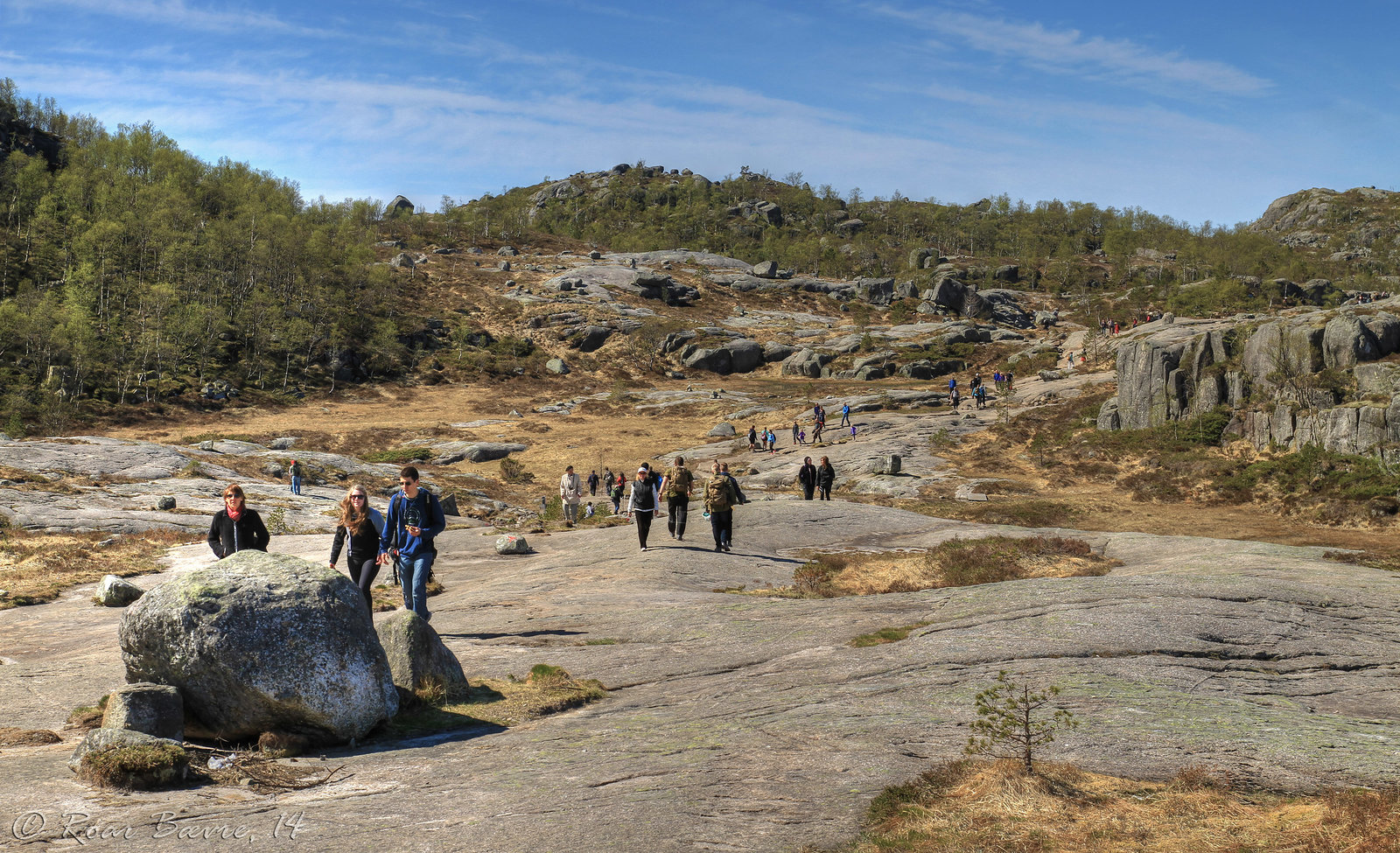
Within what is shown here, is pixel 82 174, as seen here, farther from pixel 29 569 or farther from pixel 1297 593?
pixel 1297 593

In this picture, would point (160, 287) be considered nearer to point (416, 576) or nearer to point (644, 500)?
point (644, 500)

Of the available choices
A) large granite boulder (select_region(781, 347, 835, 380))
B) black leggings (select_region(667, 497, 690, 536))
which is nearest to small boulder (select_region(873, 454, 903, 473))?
black leggings (select_region(667, 497, 690, 536))

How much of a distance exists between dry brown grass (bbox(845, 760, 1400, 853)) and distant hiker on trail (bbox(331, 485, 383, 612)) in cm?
827

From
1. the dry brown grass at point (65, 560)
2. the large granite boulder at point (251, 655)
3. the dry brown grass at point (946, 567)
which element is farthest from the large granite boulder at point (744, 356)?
the large granite boulder at point (251, 655)

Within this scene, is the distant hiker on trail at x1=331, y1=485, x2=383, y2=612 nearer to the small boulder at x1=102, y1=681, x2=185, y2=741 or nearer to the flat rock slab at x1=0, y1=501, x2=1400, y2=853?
the flat rock slab at x1=0, y1=501, x2=1400, y2=853

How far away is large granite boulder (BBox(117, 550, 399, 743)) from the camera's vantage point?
7.98 metres

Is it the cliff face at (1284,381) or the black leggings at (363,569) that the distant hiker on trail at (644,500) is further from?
the cliff face at (1284,381)

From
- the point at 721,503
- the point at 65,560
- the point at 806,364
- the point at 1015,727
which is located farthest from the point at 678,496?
the point at 806,364

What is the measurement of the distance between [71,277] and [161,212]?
1364 centimetres

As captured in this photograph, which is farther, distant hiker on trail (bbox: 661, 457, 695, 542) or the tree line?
the tree line

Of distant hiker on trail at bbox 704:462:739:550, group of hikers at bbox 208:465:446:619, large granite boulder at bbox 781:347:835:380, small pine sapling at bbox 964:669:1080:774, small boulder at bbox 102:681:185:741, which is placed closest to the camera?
small boulder at bbox 102:681:185:741

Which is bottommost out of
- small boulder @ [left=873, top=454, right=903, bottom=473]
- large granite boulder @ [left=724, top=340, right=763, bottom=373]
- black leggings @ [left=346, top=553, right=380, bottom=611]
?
small boulder @ [left=873, top=454, right=903, bottom=473]

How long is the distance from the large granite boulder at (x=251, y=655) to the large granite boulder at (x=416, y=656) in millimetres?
1193

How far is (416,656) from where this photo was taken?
32.2 ft
